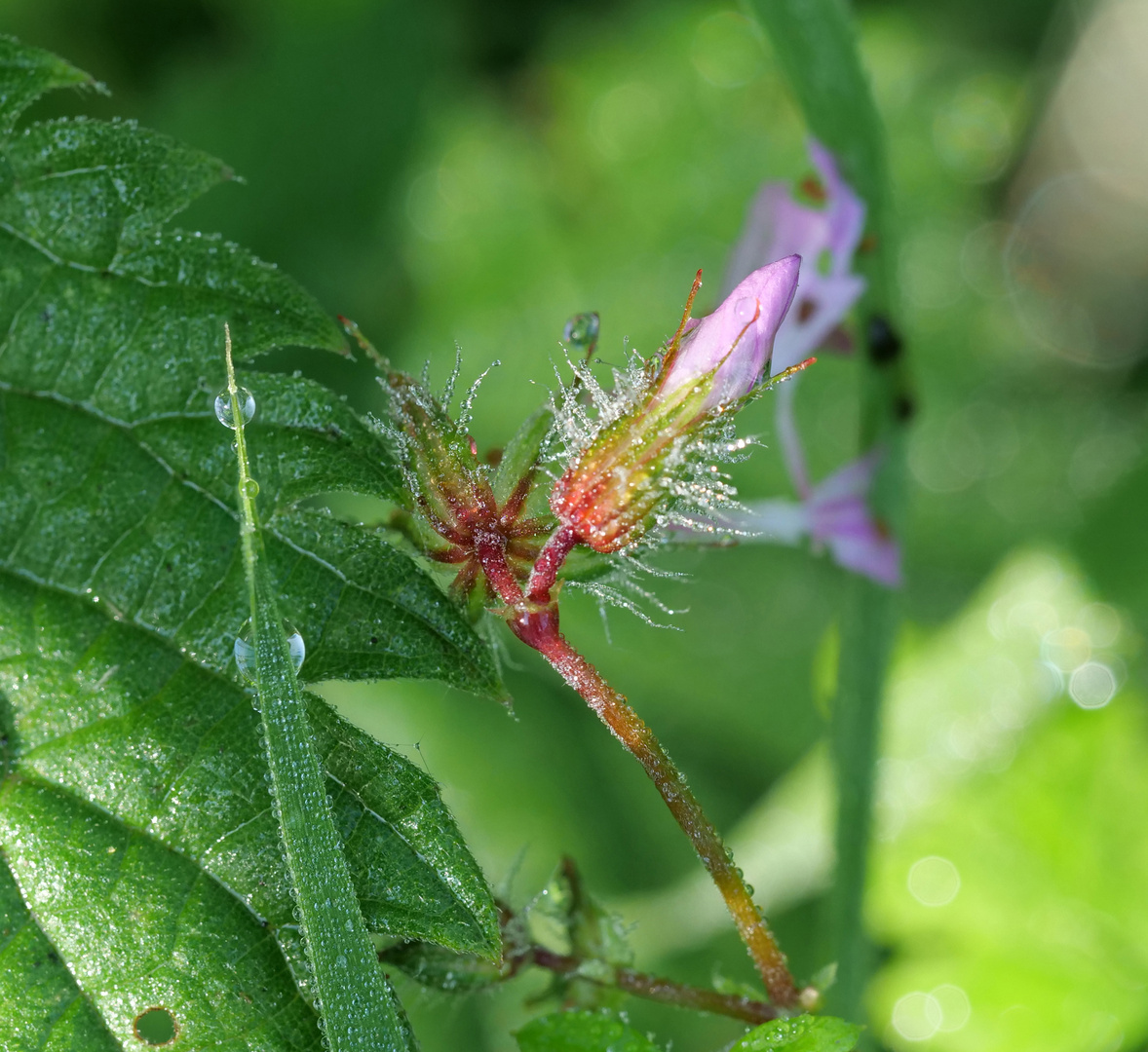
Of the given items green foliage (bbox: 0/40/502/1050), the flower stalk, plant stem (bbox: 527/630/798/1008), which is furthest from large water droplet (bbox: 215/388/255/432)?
plant stem (bbox: 527/630/798/1008)

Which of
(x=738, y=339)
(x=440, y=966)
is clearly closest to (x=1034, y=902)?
(x=440, y=966)

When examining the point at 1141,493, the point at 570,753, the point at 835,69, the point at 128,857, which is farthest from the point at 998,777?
the point at 128,857

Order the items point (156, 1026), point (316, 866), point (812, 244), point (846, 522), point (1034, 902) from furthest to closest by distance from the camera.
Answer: point (1034, 902), point (846, 522), point (812, 244), point (156, 1026), point (316, 866)

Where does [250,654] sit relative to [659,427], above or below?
below

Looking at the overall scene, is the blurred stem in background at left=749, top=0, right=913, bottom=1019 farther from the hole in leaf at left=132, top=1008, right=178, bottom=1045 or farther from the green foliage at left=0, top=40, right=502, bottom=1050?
the hole in leaf at left=132, top=1008, right=178, bottom=1045

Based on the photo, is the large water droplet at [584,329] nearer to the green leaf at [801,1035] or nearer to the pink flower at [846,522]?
the pink flower at [846,522]

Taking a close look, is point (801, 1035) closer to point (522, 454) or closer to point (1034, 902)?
point (522, 454)

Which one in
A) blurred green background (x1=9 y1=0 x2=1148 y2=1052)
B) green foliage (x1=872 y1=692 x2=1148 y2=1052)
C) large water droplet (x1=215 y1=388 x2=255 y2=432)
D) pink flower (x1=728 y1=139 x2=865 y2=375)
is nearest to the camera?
large water droplet (x1=215 y1=388 x2=255 y2=432)
